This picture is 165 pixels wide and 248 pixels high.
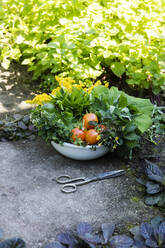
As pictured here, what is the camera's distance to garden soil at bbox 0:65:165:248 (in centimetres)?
207

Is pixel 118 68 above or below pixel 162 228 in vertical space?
A: above

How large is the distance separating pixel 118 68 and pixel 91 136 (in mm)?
1213

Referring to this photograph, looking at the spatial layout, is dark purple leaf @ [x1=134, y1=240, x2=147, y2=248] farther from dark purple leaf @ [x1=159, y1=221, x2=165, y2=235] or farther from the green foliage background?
the green foliage background

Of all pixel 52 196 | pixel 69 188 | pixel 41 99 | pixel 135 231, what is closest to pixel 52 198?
pixel 52 196

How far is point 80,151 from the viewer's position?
8.28 ft

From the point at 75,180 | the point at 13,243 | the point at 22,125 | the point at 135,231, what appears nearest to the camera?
the point at 13,243

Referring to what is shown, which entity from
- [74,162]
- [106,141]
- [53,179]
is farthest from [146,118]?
[53,179]

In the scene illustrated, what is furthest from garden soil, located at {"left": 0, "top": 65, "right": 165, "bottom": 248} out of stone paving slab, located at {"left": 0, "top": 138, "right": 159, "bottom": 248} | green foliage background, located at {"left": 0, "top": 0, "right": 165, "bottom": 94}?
green foliage background, located at {"left": 0, "top": 0, "right": 165, "bottom": 94}

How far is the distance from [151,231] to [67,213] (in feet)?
1.94

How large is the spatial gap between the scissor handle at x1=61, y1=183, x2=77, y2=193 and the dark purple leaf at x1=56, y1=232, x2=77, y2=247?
→ 1.52ft

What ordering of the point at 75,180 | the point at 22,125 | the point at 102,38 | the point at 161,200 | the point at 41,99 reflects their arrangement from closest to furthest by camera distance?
1. the point at 161,200
2. the point at 75,180
3. the point at 41,99
4. the point at 22,125
5. the point at 102,38

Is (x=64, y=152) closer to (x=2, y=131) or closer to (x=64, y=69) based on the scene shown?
(x=2, y=131)

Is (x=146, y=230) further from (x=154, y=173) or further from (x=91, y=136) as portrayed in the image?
(x=91, y=136)

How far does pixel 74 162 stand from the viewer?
2672mm
